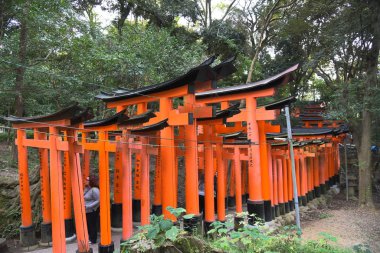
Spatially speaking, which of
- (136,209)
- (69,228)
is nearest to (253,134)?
(136,209)

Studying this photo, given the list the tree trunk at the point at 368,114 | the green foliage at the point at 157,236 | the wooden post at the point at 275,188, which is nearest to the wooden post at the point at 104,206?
the green foliage at the point at 157,236

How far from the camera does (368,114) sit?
15680 millimetres

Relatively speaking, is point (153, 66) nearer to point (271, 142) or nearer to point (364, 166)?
point (271, 142)

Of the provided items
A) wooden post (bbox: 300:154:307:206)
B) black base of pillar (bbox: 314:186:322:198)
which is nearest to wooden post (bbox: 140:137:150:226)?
wooden post (bbox: 300:154:307:206)

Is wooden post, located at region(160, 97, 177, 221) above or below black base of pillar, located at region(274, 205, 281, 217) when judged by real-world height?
above

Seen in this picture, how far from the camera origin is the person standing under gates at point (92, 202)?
8.05 meters

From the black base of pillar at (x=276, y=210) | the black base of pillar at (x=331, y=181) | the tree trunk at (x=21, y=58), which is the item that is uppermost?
the tree trunk at (x=21, y=58)

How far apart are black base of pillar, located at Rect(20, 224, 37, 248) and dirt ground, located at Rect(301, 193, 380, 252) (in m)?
8.39

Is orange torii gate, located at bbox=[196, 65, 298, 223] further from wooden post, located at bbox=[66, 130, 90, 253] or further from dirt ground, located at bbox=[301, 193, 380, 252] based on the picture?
wooden post, located at bbox=[66, 130, 90, 253]

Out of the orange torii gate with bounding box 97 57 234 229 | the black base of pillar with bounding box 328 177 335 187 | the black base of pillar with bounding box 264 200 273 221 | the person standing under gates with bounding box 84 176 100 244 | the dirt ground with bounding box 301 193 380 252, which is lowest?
the dirt ground with bounding box 301 193 380 252

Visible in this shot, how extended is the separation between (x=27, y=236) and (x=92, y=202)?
1.96 meters

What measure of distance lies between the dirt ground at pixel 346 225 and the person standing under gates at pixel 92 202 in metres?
6.94

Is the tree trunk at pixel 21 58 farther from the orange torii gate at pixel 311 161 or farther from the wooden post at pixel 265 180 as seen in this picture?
the orange torii gate at pixel 311 161

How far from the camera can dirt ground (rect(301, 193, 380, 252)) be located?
11633mm
